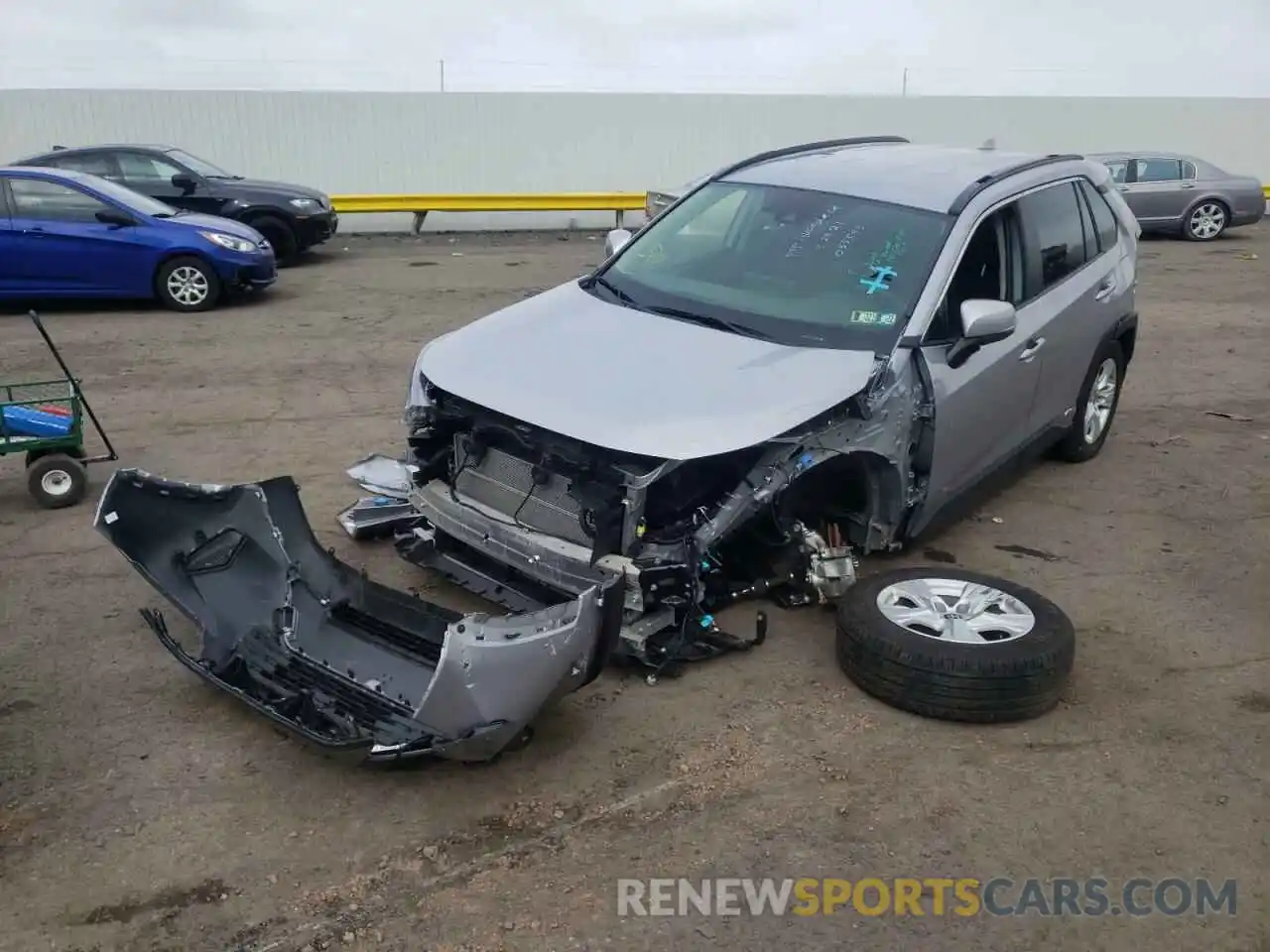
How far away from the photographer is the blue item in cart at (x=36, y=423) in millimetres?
6207

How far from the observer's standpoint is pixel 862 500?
17.2 ft

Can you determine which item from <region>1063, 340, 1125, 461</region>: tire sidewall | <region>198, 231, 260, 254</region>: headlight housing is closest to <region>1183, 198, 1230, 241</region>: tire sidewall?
<region>1063, 340, 1125, 461</region>: tire sidewall

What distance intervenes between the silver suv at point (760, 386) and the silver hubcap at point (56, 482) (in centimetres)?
236

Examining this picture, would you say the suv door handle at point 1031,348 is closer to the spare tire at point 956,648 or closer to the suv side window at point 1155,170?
the spare tire at point 956,648

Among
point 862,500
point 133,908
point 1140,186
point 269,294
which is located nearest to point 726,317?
point 862,500

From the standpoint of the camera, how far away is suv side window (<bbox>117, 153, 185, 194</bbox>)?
14.3m

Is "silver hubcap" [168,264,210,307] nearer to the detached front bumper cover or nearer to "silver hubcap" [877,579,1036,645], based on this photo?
the detached front bumper cover

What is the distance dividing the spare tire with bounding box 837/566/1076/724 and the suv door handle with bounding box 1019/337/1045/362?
150 centimetres

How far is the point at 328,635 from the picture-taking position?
4492 mm

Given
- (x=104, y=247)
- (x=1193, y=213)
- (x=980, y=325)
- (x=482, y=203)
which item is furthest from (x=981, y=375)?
(x=1193, y=213)

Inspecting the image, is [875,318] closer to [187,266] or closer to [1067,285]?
[1067,285]

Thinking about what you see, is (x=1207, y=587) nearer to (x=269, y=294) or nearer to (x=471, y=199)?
(x=269, y=294)

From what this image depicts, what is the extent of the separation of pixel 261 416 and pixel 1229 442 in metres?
6.70

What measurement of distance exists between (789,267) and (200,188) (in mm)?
11220
